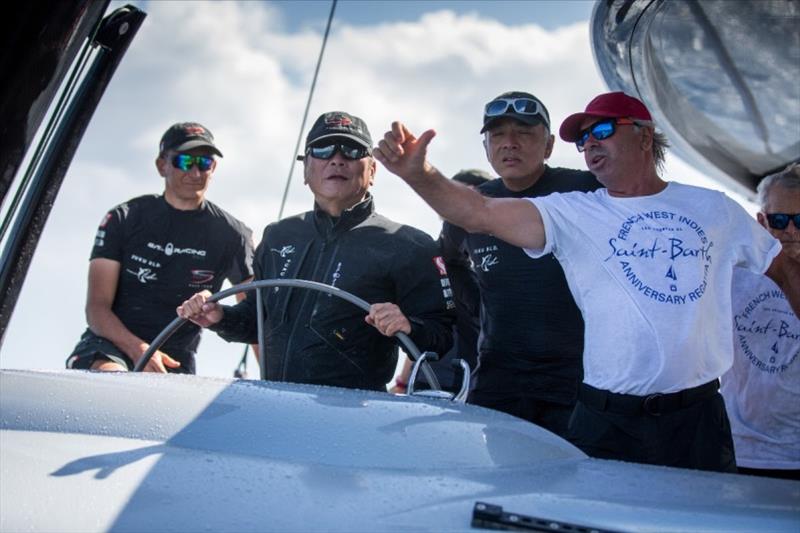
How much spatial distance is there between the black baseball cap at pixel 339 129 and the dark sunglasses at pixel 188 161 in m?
1.00

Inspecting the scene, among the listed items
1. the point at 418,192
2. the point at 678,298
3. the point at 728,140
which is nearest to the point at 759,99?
the point at 728,140

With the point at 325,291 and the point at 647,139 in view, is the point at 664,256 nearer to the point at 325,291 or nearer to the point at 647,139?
the point at 647,139

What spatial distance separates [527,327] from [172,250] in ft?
5.95

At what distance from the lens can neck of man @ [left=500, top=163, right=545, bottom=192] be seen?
153 inches

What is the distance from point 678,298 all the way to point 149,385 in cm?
143

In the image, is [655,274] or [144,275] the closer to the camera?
[655,274]

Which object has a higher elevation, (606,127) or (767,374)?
(606,127)

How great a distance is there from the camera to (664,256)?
282 cm

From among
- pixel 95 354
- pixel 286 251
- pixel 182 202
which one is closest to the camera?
pixel 286 251

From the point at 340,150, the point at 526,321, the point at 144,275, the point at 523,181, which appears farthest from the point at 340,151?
the point at 144,275

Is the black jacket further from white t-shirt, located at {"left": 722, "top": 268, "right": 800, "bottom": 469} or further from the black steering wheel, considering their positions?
white t-shirt, located at {"left": 722, "top": 268, "right": 800, "bottom": 469}

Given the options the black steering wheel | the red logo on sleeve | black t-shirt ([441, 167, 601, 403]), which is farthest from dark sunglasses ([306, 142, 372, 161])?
the black steering wheel

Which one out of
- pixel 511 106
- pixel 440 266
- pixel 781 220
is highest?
pixel 511 106

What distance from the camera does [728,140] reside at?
14.9 ft
